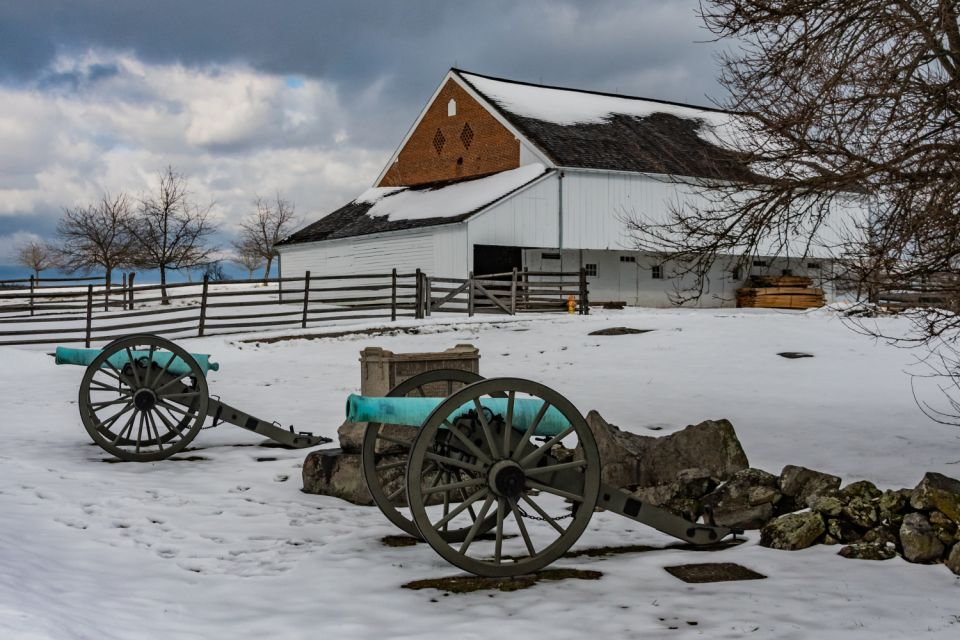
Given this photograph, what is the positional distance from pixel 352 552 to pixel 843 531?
3.52 m

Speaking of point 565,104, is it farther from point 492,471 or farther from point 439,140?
point 492,471

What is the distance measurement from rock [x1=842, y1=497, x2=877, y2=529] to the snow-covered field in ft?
1.13

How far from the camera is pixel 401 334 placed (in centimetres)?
1978

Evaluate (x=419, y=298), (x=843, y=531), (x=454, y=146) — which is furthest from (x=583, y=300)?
(x=843, y=531)

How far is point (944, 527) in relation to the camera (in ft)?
20.9

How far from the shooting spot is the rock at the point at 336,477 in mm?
8102

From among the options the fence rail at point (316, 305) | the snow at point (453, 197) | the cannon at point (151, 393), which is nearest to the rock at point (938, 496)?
the cannon at point (151, 393)

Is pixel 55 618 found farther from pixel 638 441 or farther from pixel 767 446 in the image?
pixel 767 446

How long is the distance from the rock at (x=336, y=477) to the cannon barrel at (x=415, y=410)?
88.1 inches

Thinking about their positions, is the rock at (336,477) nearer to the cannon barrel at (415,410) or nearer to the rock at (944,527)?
the cannon barrel at (415,410)

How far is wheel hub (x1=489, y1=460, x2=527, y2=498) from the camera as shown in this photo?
564 centimetres

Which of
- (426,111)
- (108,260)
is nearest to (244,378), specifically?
(426,111)

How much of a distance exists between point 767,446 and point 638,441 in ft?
8.46

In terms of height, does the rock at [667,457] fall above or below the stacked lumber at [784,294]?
below
